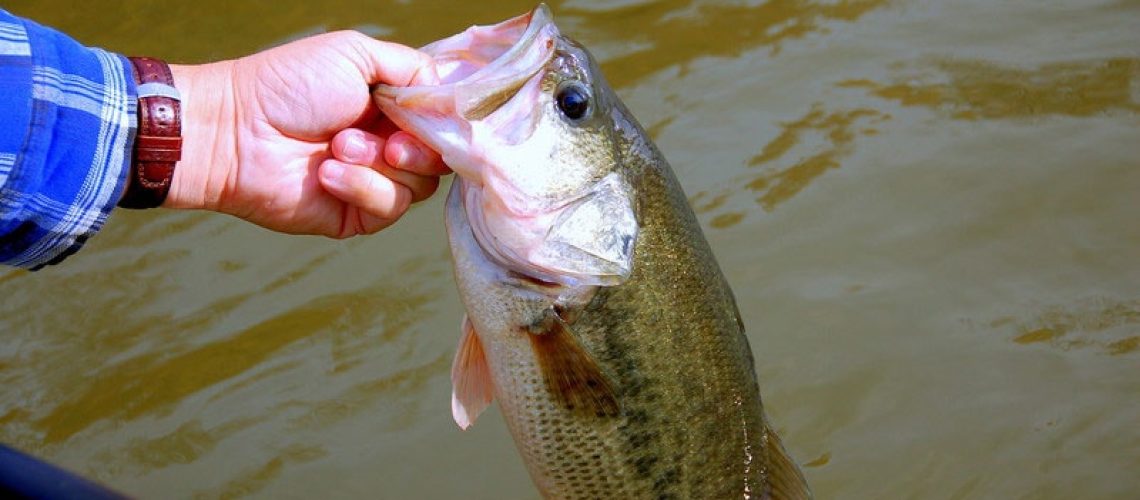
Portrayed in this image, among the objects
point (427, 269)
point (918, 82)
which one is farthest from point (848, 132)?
point (427, 269)

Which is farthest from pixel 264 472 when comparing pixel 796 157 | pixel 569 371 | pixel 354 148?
pixel 796 157

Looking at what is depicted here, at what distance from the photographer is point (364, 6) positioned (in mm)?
5570

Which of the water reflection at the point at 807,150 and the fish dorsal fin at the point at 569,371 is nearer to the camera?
the fish dorsal fin at the point at 569,371

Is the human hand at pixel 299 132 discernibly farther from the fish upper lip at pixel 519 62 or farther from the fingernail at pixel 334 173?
the fish upper lip at pixel 519 62

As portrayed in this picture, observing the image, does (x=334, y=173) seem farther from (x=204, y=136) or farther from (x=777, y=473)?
(x=777, y=473)

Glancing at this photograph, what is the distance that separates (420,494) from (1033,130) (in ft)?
9.90

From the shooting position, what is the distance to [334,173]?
242 centimetres

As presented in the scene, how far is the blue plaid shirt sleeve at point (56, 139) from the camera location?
205 cm

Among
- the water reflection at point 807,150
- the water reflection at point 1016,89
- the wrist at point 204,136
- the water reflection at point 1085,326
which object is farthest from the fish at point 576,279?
the water reflection at point 1016,89

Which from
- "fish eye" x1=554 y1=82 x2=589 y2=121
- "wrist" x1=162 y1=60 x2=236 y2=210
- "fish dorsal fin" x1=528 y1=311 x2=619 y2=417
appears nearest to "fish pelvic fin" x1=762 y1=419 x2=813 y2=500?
"fish dorsal fin" x1=528 y1=311 x2=619 y2=417

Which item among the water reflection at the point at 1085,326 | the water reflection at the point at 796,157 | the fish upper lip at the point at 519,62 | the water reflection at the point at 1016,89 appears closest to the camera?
the fish upper lip at the point at 519,62

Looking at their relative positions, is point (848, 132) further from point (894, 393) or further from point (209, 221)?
point (209, 221)

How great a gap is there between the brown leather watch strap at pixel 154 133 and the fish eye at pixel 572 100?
0.75 meters

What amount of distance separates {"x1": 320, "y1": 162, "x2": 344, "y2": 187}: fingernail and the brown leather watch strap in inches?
11.3
